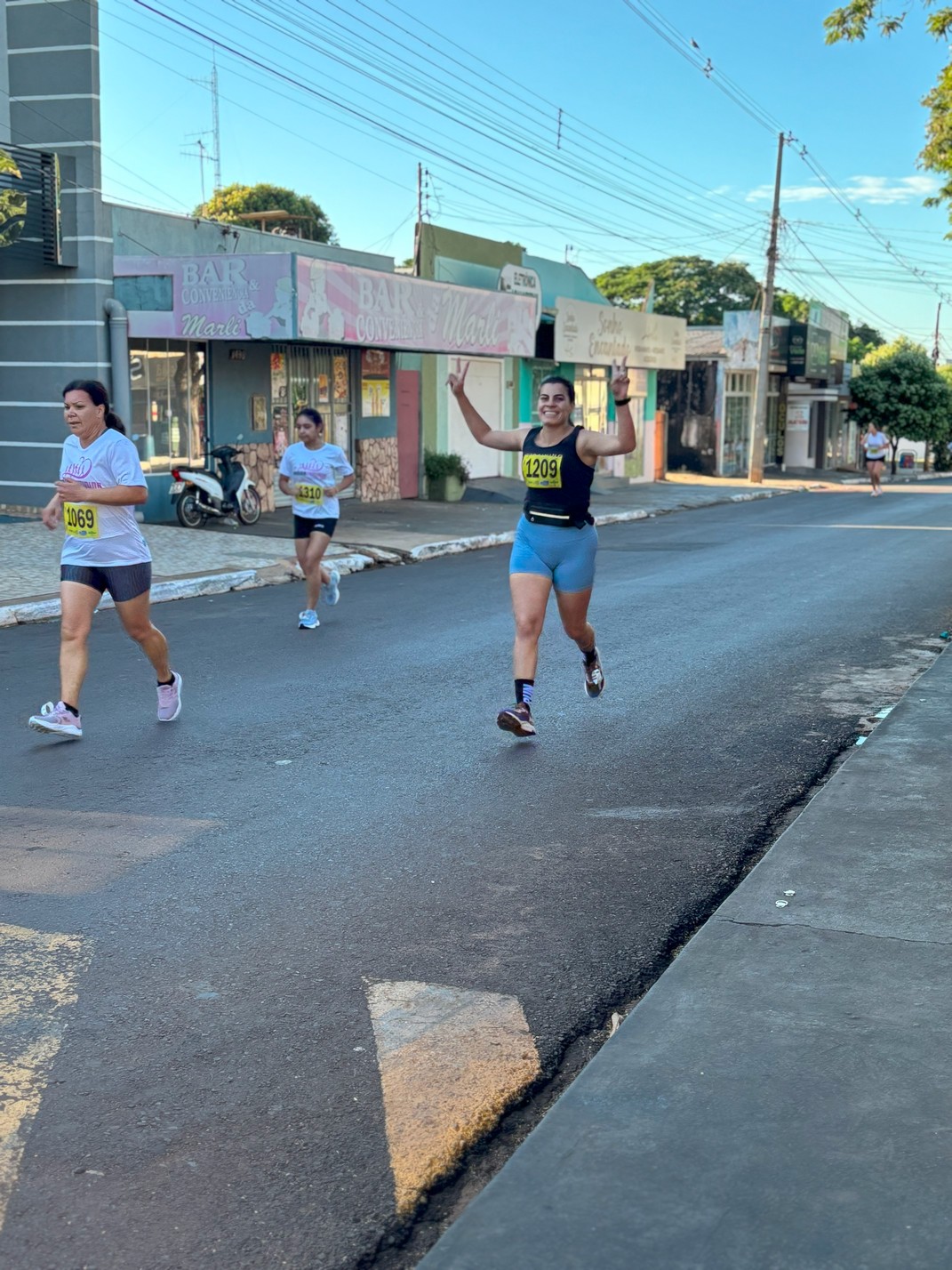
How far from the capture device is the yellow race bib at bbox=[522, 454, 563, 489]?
23.7ft

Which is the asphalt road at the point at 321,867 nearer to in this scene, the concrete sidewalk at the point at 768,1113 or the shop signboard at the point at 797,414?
the concrete sidewalk at the point at 768,1113

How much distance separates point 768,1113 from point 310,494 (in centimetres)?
858

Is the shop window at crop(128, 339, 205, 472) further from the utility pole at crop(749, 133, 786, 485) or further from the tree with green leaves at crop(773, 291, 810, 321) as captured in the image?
the tree with green leaves at crop(773, 291, 810, 321)

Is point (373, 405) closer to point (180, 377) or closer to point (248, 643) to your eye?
point (180, 377)

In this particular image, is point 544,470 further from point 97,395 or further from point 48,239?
point 48,239

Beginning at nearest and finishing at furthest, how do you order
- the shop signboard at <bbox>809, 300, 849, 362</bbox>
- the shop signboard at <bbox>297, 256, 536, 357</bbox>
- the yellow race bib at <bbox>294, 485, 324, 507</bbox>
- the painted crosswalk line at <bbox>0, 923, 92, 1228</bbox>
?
the painted crosswalk line at <bbox>0, 923, 92, 1228</bbox>
the yellow race bib at <bbox>294, 485, 324, 507</bbox>
the shop signboard at <bbox>297, 256, 536, 357</bbox>
the shop signboard at <bbox>809, 300, 849, 362</bbox>

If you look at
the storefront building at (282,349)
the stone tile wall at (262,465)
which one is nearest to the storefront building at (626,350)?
the storefront building at (282,349)

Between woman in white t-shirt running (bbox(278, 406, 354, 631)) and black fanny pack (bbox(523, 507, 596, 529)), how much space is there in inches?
159

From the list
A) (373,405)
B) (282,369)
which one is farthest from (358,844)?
(373,405)

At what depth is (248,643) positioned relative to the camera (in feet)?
34.2

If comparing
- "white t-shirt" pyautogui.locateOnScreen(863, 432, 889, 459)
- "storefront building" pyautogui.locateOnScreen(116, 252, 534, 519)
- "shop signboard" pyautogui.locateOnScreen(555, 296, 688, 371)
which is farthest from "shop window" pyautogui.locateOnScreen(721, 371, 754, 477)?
"storefront building" pyautogui.locateOnScreen(116, 252, 534, 519)

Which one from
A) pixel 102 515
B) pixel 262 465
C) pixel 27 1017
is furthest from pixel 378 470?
pixel 27 1017

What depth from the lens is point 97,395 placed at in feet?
23.6

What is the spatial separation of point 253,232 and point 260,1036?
19.8m
